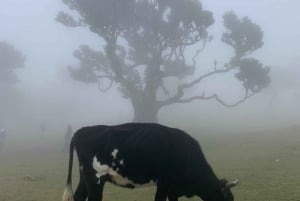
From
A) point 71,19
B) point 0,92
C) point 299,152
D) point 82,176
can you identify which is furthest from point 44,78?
point 82,176

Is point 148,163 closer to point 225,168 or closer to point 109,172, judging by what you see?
point 109,172

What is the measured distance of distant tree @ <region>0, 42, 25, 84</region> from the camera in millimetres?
79375

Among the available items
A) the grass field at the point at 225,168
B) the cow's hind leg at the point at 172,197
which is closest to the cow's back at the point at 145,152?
the cow's hind leg at the point at 172,197

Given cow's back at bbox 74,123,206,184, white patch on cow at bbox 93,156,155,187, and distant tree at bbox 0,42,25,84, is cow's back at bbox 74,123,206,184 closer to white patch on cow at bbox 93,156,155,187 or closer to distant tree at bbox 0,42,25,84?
white patch on cow at bbox 93,156,155,187

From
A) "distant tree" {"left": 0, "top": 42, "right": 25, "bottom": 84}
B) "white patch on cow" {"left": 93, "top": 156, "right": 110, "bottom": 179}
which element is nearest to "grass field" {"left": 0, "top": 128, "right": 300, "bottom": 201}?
"white patch on cow" {"left": 93, "top": 156, "right": 110, "bottom": 179}

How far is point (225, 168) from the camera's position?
940 inches

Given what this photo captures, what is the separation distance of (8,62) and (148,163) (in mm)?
73528

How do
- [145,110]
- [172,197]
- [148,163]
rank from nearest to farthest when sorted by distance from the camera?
[148,163]
[172,197]
[145,110]

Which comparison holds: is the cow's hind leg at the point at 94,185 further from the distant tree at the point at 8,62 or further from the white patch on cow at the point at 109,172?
the distant tree at the point at 8,62

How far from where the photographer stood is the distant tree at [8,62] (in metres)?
79.4

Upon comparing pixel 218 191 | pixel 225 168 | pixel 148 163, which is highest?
pixel 148 163

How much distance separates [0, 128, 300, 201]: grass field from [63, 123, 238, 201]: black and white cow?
486 centimetres

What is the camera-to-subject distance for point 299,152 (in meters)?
27.6

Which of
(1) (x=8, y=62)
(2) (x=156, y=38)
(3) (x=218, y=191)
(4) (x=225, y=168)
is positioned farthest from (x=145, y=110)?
(1) (x=8, y=62)
